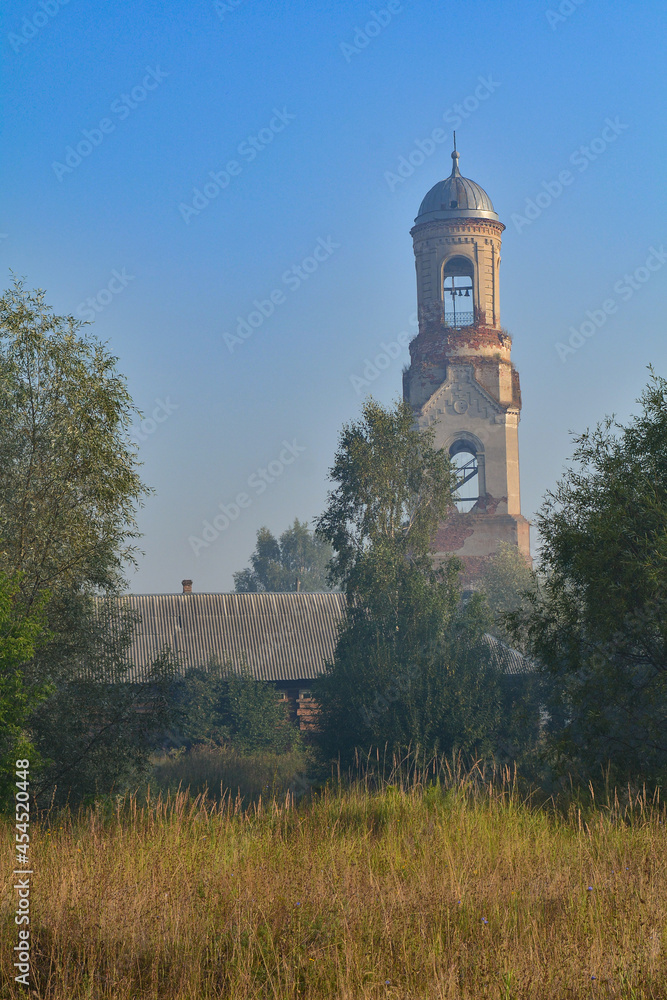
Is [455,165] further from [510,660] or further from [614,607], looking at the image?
[614,607]

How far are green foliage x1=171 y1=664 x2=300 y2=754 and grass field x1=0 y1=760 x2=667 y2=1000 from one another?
843 inches

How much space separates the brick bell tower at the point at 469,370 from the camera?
47750mm

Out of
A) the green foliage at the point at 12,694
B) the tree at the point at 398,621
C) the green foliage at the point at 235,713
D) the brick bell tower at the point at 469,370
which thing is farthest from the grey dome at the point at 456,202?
the green foliage at the point at 12,694

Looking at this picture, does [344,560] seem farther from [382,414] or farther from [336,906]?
[336,906]

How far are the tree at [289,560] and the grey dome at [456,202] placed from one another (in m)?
33.6

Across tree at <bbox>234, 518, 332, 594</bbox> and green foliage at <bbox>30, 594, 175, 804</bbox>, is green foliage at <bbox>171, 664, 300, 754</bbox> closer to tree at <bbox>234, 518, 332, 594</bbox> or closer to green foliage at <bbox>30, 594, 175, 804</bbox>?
green foliage at <bbox>30, 594, 175, 804</bbox>

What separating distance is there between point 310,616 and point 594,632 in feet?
77.9

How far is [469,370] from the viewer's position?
4856 centimetres

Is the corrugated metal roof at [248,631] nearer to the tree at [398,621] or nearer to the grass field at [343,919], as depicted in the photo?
the tree at [398,621]

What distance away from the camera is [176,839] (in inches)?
244

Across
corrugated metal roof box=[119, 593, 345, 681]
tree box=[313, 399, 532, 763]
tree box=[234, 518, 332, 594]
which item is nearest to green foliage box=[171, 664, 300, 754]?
corrugated metal roof box=[119, 593, 345, 681]

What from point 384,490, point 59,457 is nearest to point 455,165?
point 384,490

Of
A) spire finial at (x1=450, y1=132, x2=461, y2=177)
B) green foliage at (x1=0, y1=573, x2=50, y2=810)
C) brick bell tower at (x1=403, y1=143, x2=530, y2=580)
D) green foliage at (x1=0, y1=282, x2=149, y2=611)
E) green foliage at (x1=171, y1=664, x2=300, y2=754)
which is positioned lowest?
green foliage at (x1=171, y1=664, x2=300, y2=754)

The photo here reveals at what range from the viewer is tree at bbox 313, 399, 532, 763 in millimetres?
22250
